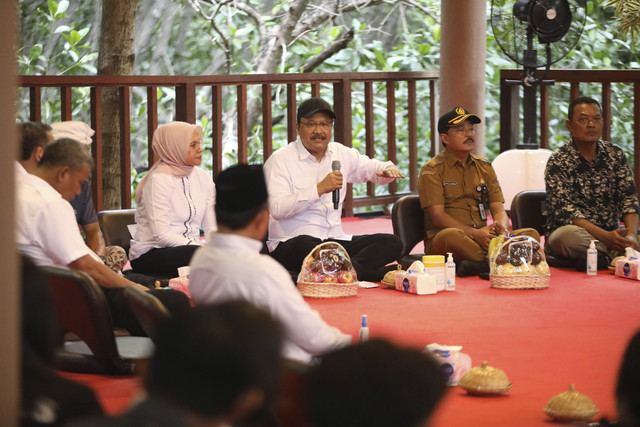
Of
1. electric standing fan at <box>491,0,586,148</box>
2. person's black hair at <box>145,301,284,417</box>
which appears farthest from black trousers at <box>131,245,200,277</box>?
electric standing fan at <box>491,0,586,148</box>

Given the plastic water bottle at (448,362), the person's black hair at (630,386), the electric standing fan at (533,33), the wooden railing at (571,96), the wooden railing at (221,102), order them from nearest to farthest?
the person's black hair at (630,386) → the plastic water bottle at (448,362) → the wooden railing at (221,102) → the electric standing fan at (533,33) → the wooden railing at (571,96)

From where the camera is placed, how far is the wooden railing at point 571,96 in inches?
340

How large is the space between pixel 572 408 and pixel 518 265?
2.62 m

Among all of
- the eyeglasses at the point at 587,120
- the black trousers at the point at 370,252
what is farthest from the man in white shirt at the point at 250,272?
the eyeglasses at the point at 587,120

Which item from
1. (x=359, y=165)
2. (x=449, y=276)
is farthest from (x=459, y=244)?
(x=359, y=165)

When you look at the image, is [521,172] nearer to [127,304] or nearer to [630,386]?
[127,304]

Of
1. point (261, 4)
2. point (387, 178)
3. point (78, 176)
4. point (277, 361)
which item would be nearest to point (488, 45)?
point (261, 4)

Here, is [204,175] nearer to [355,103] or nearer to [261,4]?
[355,103]

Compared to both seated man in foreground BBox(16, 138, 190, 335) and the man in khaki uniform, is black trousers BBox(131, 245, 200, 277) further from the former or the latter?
the man in khaki uniform

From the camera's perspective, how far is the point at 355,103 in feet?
33.3

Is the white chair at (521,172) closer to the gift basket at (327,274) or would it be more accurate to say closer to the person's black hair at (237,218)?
the gift basket at (327,274)

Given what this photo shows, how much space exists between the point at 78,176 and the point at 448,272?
7.89ft

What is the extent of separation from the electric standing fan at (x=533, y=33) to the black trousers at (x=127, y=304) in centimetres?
497

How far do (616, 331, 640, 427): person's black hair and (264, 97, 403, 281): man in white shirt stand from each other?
13.2 feet
